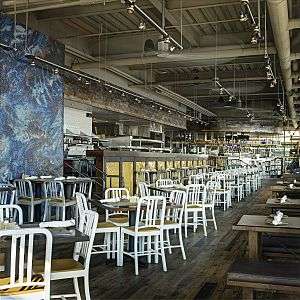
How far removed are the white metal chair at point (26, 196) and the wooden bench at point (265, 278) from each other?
5.40m

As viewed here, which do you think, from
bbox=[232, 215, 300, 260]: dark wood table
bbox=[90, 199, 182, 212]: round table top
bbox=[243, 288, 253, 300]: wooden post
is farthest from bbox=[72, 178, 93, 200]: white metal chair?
bbox=[243, 288, 253, 300]: wooden post

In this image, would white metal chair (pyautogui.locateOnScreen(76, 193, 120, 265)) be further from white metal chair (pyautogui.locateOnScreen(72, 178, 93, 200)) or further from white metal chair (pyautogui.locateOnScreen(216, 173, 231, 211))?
white metal chair (pyautogui.locateOnScreen(216, 173, 231, 211))

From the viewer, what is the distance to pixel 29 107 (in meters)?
9.52

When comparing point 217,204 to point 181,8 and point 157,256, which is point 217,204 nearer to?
point 181,8

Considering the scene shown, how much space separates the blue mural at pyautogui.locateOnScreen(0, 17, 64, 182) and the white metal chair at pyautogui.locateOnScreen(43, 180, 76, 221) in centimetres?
77

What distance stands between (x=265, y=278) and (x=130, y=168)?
8133 millimetres

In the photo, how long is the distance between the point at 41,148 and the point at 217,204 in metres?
5.05

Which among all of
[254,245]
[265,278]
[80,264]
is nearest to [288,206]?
[254,245]

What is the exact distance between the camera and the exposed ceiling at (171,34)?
25.9 feet

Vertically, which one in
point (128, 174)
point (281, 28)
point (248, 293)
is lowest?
point (248, 293)

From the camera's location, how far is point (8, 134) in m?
8.84

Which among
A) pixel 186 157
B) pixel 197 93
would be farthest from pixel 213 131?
pixel 186 157

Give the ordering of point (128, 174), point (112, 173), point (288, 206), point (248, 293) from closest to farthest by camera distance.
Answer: point (248, 293)
point (288, 206)
point (112, 173)
point (128, 174)

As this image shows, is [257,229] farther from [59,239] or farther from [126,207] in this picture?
[126,207]
